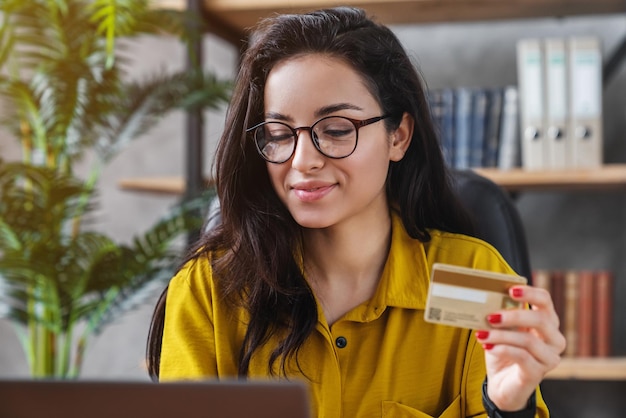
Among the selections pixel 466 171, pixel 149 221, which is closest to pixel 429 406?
pixel 466 171

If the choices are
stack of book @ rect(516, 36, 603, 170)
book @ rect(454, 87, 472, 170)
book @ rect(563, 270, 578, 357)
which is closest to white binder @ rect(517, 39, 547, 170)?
stack of book @ rect(516, 36, 603, 170)

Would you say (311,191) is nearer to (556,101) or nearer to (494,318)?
(494,318)

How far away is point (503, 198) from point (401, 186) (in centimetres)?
18

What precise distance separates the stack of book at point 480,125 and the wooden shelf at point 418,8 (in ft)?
0.70

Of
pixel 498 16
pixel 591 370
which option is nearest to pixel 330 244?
pixel 591 370

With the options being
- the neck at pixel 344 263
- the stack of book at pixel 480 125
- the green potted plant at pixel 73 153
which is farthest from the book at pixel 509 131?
the neck at pixel 344 263

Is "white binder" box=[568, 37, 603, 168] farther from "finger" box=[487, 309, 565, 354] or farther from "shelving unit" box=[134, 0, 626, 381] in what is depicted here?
"finger" box=[487, 309, 565, 354]

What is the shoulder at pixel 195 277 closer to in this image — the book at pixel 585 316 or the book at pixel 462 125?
the book at pixel 462 125

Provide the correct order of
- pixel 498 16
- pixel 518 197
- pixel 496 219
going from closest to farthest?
pixel 496 219 < pixel 498 16 < pixel 518 197

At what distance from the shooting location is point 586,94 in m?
2.03

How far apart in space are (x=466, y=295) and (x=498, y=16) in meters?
1.54

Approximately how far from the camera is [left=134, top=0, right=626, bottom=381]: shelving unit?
204cm

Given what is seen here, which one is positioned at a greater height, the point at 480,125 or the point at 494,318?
the point at 480,125

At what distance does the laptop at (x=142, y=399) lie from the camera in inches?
20.2
